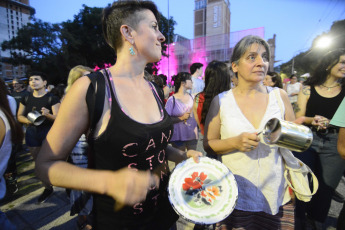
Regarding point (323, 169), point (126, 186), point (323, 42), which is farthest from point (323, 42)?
point (126, 186)

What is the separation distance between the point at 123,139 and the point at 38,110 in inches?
142

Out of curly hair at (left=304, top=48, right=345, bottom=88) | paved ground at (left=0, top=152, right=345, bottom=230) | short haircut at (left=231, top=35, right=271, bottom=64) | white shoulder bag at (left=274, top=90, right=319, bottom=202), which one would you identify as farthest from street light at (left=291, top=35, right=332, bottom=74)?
white shoulder bag at (left=274, top=90, right=319, bottom=202)

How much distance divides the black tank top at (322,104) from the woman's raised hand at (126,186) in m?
2.89

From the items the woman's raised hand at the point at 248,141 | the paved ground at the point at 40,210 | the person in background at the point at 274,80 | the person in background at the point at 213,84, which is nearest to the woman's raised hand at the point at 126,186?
the woman's raised hand at the point at 248,141

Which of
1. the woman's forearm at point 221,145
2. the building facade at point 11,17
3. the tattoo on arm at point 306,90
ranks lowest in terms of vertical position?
the woman's forearm at point 221,145

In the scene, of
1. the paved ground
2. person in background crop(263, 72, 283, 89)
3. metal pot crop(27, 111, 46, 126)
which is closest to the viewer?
the paved ground

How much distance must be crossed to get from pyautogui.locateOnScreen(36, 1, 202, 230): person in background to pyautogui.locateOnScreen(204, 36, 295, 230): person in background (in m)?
0.48

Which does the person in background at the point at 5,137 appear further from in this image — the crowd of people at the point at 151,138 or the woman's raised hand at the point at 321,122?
the woman's raised hand at the point at 321,122

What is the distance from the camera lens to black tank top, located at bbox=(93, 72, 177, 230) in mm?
990

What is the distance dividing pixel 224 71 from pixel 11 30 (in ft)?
284

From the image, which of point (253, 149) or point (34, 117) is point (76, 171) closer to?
point (253, 149)

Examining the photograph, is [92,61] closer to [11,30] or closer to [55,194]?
[55,194]

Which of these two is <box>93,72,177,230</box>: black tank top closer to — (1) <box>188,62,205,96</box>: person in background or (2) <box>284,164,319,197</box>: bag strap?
(2) <box>284,164,319,197</box>: bag strap

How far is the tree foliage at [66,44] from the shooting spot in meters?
25.2
